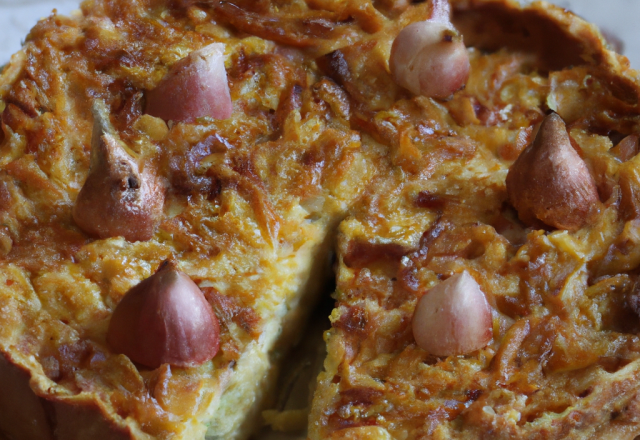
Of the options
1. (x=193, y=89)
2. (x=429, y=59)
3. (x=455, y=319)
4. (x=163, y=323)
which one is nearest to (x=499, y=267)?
(x=455, y=319)

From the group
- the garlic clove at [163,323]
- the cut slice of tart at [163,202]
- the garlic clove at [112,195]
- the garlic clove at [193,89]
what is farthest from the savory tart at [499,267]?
the garlic clove at [112,195]

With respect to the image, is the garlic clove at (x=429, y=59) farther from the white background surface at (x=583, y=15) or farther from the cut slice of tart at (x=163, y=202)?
the white background surface at (x=583, y=15)

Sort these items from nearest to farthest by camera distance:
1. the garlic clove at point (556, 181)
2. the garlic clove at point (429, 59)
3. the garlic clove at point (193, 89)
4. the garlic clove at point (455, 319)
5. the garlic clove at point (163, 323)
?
1. the garlic clove at point (163, 323)
2. the garlic clove at point (455, 319)
3. the garlic clove at point (556, 181)
4. the garlic clove at point (193, 89)
5. the garlic clove at point (429, 59)

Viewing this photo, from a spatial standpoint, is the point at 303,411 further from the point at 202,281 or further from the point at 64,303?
the point at 64,303

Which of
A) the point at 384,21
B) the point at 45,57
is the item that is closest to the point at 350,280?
the point at 384,21

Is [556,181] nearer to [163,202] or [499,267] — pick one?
[499,267]

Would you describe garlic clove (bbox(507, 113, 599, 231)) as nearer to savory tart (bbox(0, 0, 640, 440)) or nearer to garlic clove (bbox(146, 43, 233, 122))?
savory tart (bbox(0, 0, 640, 440))

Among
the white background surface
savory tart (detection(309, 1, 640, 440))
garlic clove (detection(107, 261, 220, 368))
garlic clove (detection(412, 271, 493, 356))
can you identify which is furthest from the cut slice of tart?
the white background surface

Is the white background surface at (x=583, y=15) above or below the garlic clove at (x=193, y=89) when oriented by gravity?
below
